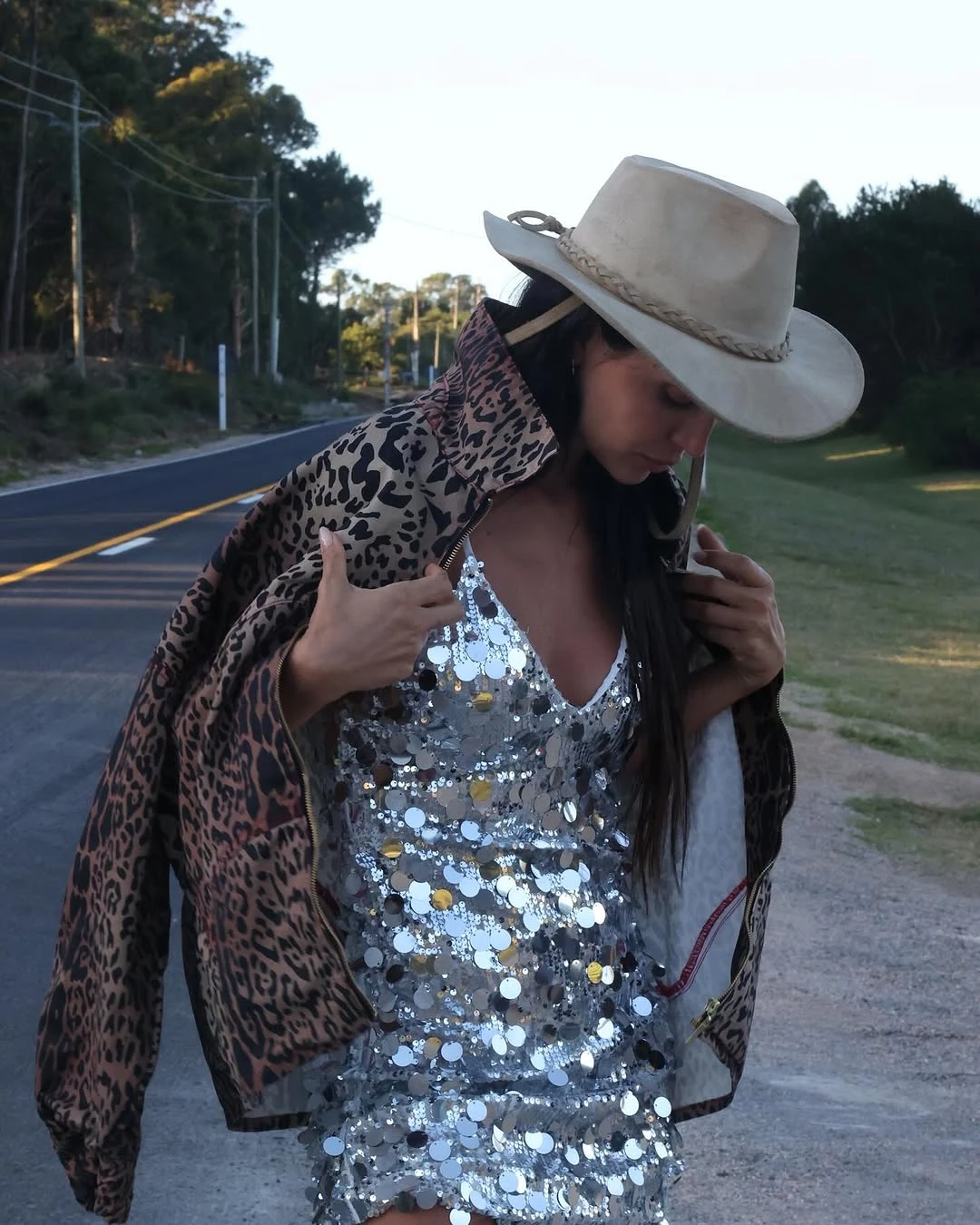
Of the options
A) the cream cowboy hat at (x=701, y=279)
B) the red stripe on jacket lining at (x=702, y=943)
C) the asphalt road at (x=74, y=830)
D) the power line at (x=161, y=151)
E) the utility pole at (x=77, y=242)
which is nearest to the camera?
the cream cowboy hat at (x=701, y=279)

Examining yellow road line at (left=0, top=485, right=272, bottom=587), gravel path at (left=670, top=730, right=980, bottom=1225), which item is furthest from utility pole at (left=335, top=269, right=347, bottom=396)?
gravel path at (left=670, top=730, right=980, bottom=1225)

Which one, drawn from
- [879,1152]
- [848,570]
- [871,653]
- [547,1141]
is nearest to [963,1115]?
[879,1152]

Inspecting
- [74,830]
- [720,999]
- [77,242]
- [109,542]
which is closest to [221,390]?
[77,242]

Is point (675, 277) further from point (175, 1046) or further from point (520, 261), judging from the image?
point (175, 1046)

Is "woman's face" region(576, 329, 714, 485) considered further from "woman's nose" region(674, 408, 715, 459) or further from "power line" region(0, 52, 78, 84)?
"power line" region(0, 52, 78, 84)

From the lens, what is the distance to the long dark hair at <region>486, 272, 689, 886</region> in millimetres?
2088

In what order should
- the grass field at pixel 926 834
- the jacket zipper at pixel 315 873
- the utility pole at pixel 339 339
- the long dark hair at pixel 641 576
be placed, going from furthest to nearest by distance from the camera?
the utility pole at pixel 339 339
the grass field at pixel 926 834
the long dark hair at pixel 641 576
the jacket zipper at pixel 315 873

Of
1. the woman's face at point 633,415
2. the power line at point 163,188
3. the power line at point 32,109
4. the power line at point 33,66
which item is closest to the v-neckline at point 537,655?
the woman's face at point 633,415

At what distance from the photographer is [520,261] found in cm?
203

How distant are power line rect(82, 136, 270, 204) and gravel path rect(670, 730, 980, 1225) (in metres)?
45.2

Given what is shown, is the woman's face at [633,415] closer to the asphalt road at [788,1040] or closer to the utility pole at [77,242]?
the asphalt road at [788,1040]

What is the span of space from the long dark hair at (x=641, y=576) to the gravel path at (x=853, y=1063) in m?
1.73

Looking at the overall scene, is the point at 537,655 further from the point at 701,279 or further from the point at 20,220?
the point at 20,220

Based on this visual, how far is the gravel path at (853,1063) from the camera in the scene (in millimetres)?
3832
